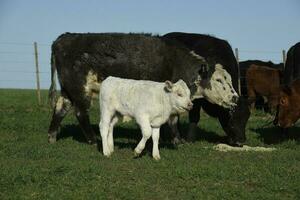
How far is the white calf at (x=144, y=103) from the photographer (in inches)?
342

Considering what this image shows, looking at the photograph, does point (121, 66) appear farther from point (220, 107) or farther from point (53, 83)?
point (220, 107)

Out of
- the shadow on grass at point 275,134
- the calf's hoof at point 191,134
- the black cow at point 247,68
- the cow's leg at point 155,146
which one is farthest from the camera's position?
the black cow at point 247,68

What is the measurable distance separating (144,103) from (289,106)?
3.87 metres

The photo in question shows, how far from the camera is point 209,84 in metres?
10.9

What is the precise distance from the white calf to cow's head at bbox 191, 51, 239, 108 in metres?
2.06

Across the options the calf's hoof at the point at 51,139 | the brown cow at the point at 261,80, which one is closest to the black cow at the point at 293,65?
the calf's hoof at the point at 51,139

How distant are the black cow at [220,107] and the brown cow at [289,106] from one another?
815 millimetres

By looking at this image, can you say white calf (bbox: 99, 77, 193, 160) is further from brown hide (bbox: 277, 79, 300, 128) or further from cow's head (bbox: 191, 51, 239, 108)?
brown hide (bbox: 277, 79, 300, 128)

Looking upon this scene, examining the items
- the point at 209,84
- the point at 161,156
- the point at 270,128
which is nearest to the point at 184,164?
the point at 161,156

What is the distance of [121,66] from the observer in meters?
11.0

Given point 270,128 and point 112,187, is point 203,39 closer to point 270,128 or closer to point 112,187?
point 270,128

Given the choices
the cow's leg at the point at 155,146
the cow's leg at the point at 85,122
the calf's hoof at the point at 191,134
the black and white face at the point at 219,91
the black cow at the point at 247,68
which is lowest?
the black cow at the point at 247,68

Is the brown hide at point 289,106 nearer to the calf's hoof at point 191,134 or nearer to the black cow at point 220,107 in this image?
the black cow at point 220,107

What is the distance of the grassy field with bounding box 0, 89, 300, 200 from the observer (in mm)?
6418
